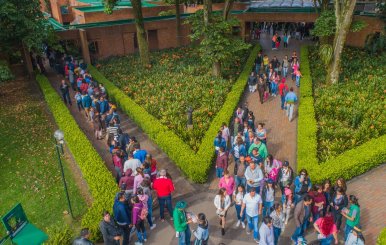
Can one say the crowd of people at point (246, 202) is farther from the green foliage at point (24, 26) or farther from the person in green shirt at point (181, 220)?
the green foliage at point (24, 26)

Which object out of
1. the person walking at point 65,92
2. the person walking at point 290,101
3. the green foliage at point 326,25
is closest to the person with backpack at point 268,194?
the person walking at point 290,101

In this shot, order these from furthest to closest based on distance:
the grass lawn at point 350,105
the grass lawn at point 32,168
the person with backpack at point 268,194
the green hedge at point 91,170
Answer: the grass lawn at point 350,105 → the grass lawn at point 32,168 → the green hedge at point 91,170 → the person with backpack at point 268,194

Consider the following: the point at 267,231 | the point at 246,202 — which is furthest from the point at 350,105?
the point at 267,231

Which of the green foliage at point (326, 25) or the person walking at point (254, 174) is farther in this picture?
the green foliage at point (326, 25)

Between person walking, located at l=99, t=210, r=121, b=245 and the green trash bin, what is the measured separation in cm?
224

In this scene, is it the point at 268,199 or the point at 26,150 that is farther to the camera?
the point at 26,150

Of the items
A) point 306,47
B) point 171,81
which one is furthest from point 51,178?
point 306,47

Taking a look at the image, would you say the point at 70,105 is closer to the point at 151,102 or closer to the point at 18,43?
the point at 151,102

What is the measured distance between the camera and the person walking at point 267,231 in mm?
7374

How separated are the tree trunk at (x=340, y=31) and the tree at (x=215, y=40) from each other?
4552mm

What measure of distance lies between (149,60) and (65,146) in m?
10.7

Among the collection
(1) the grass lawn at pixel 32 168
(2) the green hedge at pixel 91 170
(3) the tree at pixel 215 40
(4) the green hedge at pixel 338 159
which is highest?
(3) the tree at pixel 215 40

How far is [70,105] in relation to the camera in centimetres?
1834

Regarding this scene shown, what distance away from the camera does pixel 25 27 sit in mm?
19203
